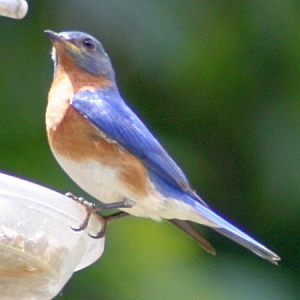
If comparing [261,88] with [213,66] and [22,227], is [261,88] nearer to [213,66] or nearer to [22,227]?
[213,66]

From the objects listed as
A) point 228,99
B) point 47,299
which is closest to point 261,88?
point 228,99

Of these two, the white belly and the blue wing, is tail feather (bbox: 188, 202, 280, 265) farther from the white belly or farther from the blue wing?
the blue wing

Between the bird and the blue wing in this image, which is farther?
the blue wing

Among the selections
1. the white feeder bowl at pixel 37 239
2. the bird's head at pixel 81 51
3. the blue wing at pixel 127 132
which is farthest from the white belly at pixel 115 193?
the bird's head at pixel 81 51

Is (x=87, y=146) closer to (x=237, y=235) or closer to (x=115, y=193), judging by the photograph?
(x=115, y=193)

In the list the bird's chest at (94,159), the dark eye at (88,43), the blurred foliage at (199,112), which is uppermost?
the dark eye at (88,43)

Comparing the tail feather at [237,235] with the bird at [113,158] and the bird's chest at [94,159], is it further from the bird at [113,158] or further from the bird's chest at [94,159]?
the bird's chest at [94,159]

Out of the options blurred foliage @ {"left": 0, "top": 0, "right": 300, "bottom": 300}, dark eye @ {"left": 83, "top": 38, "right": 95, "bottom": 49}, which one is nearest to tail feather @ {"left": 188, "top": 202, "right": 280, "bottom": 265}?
blurred foliage @ {"left": 0, "top": 0, "right": 300, "bottom": 300}
